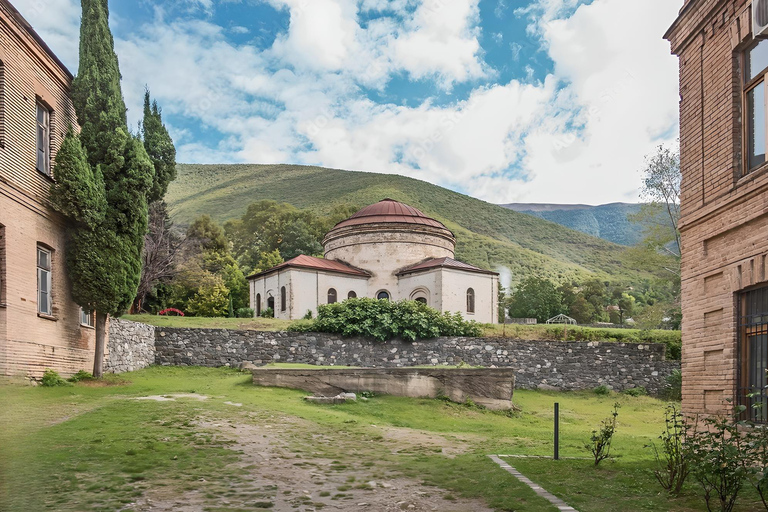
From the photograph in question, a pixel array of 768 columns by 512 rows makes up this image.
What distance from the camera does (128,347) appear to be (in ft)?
67.4

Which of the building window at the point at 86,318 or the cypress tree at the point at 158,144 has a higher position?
the cypress tree at the point at 158,144

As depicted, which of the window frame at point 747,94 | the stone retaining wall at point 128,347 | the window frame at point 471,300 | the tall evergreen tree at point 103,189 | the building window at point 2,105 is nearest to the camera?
the window frame at point 747,94

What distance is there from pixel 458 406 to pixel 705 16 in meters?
11.3

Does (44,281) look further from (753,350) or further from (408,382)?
(753,350)

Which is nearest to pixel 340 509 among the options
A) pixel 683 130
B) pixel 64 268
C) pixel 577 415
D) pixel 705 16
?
pixel 683 130

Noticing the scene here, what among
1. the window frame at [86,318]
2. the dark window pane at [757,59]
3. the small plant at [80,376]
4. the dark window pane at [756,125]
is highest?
the dark window pane at [757,59]

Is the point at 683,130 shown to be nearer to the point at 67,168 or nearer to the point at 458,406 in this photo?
the point at 458,406

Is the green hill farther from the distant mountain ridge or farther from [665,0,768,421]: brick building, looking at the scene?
[665,0,768,421]: brick building

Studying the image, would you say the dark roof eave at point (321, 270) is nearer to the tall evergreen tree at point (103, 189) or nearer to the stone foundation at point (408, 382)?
the stone foundation at point (408, 382)

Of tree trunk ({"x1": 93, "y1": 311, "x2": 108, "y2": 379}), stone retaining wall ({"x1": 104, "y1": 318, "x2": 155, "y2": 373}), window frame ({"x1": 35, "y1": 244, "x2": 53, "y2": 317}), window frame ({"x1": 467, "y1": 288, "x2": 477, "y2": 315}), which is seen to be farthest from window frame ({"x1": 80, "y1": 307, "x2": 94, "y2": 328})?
window frame ({"x1": 467, "y1": 288, "x2": 477, "y2": 315})

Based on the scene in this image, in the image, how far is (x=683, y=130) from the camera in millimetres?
10617

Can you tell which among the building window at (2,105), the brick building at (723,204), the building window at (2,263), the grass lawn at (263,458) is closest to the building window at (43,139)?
the building window at (2,105)

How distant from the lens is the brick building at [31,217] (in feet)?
43.2

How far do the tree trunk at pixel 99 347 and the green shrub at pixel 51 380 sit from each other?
1877mm
